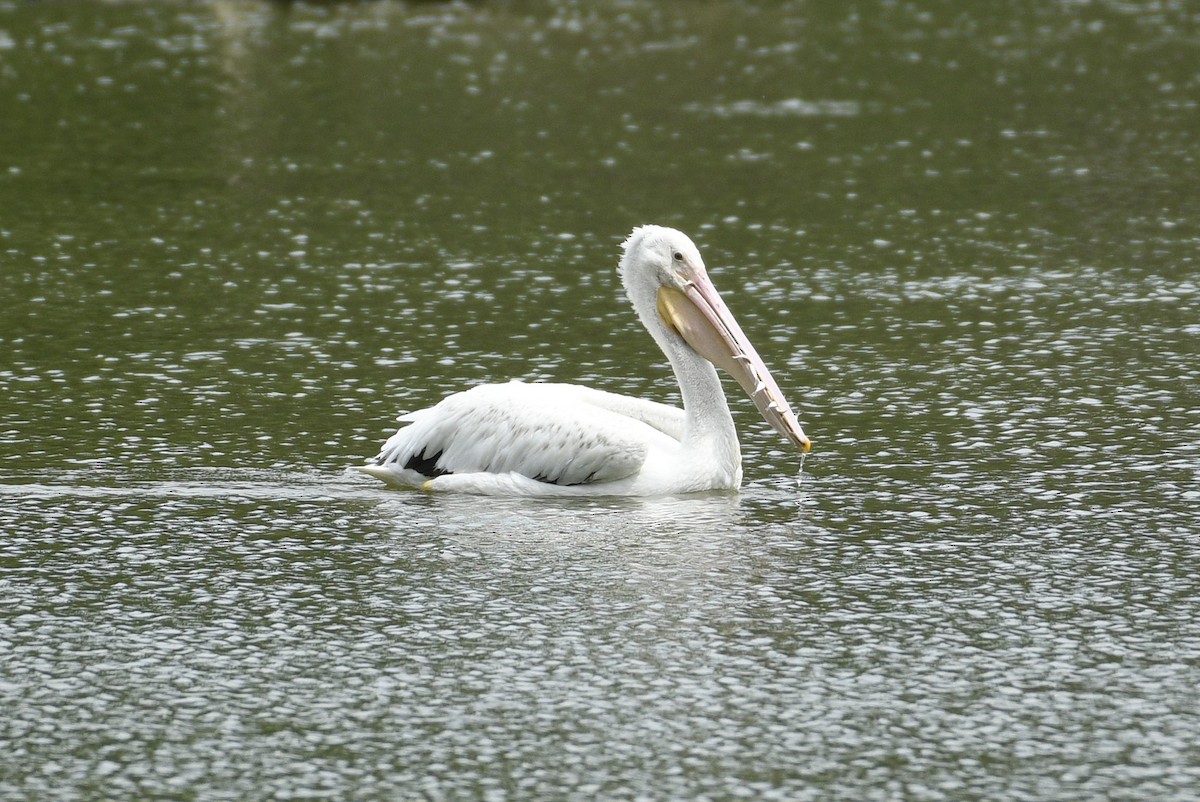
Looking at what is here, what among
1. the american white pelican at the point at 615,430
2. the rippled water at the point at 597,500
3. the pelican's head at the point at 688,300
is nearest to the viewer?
the rippled water at the point at 597,500

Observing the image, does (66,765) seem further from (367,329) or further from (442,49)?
(442,49)

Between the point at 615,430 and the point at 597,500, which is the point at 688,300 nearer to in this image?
the point at 615,430

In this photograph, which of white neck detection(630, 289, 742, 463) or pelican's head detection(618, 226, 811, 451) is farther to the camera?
pelican's head detection(618, 226, 811, 451)

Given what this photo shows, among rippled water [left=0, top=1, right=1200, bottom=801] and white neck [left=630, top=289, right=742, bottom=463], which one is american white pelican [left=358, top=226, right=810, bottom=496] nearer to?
white neck [left=630, top=289, right=742, bottom=463]

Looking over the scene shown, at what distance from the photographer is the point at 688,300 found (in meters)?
8.02

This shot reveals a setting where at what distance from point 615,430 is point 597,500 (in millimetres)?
287

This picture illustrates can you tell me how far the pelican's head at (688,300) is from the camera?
7977mm

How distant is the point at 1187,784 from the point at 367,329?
20.7 feet

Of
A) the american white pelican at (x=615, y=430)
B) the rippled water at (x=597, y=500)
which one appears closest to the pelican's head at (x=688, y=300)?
the american white pelican at (x=615, y=430)

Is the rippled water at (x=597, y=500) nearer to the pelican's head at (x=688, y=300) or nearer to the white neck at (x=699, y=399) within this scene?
the white neck at (x=699, y=399)

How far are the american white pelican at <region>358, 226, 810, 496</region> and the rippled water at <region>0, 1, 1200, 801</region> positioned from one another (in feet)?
0.41

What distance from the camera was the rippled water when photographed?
524 centimetres

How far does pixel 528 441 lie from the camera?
759 cm

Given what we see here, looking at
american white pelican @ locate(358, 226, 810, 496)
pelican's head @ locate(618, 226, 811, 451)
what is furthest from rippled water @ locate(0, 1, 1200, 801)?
pelican's head @ locate(618, 226, 811, 451)
